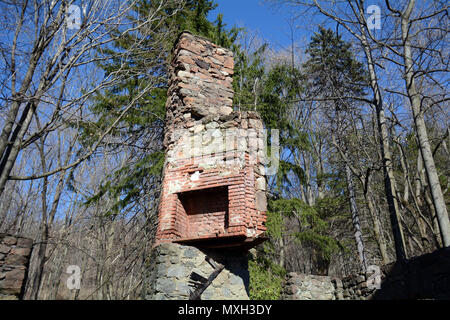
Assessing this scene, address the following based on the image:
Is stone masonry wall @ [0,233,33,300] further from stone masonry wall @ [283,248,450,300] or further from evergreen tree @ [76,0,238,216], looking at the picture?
stone masonry wall @ [283,248,450,300]

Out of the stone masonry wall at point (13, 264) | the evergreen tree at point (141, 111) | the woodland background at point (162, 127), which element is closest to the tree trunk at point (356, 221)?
the woodland background at point (162, 127)

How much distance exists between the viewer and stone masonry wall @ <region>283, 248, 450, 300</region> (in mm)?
5785

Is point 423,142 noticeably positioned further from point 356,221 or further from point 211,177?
point 211,177

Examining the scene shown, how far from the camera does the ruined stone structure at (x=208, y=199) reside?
5.07 metres

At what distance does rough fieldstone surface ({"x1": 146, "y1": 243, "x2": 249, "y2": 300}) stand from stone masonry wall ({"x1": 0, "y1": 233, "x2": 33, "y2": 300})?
110 inches

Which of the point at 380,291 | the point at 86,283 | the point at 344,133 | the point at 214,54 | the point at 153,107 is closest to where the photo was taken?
the point at 214,54

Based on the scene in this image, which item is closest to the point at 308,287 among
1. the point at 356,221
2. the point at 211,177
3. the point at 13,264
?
the point at 356,221

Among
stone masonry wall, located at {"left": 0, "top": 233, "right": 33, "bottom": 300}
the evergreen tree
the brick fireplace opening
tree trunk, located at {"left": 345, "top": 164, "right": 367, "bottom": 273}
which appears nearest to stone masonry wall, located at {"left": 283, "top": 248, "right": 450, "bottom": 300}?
tree trunk, located at {"left": 345, "top": 164, "right": 367, "bottom": 273}

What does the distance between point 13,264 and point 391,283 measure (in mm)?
7990

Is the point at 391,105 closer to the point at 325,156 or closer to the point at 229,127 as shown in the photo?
the point at 325,156
